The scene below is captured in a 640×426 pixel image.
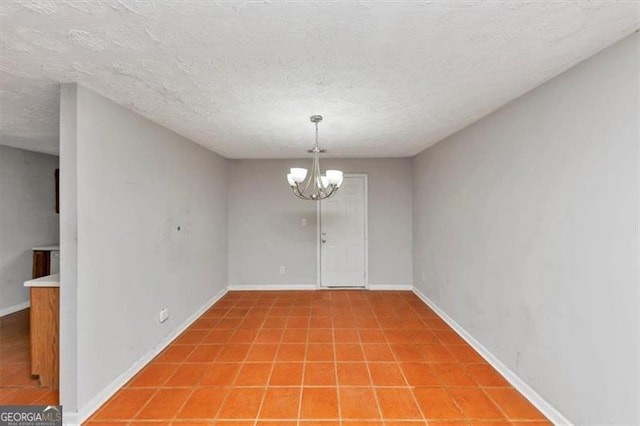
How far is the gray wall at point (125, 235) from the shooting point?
192 centimetres

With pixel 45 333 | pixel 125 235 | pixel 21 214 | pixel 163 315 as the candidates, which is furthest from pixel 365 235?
pixel 21 214

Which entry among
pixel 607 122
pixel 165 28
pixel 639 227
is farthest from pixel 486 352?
pixel 165 28

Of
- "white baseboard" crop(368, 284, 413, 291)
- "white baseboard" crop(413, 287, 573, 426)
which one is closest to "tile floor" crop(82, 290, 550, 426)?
"white baseboard" crop(413, 287, 573, 426)

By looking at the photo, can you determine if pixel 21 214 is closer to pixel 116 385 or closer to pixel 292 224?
pixel 116 385

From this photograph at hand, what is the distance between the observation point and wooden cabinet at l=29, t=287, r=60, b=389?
82.7 inches

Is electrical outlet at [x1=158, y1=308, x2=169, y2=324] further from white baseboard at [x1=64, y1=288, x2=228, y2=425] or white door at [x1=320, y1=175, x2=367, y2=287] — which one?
white door at [x1=320, y1=175, x2=367, y2=287]

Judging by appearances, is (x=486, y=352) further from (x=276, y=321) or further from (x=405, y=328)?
(x=276, y=321)

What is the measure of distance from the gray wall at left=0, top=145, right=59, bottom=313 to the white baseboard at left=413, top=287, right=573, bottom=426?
5.65 meters

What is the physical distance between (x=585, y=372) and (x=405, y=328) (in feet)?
5.86

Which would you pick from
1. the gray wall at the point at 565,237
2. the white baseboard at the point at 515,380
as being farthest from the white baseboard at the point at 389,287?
the gray wall at the point at 565,237

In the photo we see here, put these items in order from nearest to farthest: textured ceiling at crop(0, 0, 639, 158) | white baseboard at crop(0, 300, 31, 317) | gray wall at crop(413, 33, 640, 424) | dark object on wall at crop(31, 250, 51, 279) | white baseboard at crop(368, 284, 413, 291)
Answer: textured ceiling at crop(0, 0, 639, 158) < gray wall at crop(413, 33, 640, 424) < white baseboard at crop(0, 300, 31, 317) < dark object on wall at crop(31, 250, 51, 279) < white baseboard at crop(368, 284, 413, 291)

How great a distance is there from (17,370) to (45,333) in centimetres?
78

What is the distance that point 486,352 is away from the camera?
8.55ft

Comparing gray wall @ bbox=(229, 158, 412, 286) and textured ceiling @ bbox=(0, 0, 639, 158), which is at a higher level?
textured ceiling @ bbox=(0, 0, 639, 158)
